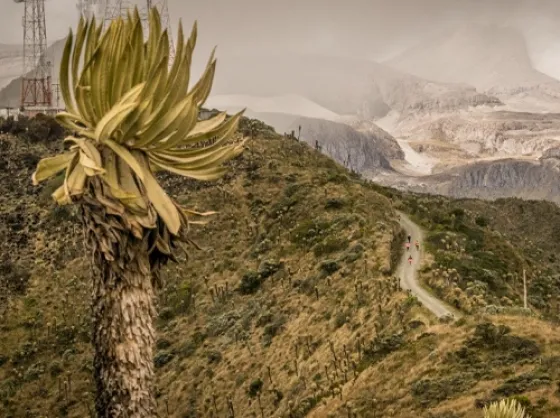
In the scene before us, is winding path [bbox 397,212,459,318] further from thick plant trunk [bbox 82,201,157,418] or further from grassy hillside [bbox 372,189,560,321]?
thick plant trunk [bbox 82,201,157,418]

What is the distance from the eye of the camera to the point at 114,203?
578cm

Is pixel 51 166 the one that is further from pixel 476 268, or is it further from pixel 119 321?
pixel 476 268

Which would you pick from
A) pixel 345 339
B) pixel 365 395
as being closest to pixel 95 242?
pixel 365 395

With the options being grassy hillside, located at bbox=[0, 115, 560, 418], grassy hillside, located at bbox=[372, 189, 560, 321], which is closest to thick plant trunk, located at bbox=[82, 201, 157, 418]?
grassy hillside, located at bbox=[0, 115, 560, 418]

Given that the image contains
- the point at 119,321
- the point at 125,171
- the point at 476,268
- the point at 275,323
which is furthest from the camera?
the point at 476,268

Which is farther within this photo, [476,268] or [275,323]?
[476,268]

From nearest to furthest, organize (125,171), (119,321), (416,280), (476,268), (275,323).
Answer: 1. (119,321)
2. (125,171)
3. (275,323)
4. (416,280)
5. (476,268)

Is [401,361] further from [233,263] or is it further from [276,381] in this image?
[233,263]

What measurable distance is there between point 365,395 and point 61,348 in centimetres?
2221

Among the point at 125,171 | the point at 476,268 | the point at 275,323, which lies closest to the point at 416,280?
the point at 476,268

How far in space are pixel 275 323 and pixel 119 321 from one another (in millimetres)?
27386

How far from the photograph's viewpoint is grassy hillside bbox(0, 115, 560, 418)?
2170cm

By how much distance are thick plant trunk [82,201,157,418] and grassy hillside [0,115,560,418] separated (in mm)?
13209

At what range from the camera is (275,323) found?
32750 mm
